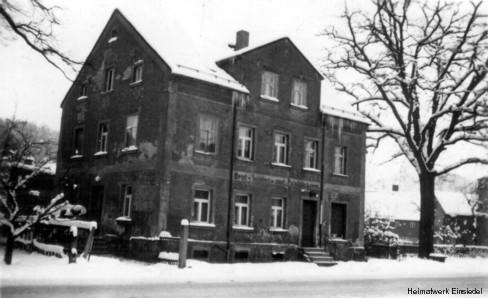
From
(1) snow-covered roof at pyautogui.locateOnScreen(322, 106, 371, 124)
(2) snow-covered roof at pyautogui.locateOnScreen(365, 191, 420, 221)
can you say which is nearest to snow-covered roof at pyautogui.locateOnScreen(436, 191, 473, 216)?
(2) snow-covered roof at pyautogui.locateOnScreen(365, 191, 420, 221)

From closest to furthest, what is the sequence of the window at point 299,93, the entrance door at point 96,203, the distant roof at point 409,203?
the entrance door at point 96,203, the window at point 299,93, the distant roof at point 409,203

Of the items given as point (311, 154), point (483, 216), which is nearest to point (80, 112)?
point (311, 154)

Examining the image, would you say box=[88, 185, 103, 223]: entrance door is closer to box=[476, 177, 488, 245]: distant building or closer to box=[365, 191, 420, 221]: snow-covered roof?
box=[365, 191, 420, 221]: snow-covered roof

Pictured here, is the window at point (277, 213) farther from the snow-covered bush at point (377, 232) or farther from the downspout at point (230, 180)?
the snow-covered bush at point (377, 232)

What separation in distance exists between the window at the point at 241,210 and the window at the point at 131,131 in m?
5.42

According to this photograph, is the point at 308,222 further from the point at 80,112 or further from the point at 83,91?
the point at 83,91

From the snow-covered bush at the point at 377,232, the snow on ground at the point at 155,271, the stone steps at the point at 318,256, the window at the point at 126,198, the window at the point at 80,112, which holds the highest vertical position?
the window at the point at 80,112

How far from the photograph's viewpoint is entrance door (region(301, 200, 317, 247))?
2775 cm

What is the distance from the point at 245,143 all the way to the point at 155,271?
890 cm

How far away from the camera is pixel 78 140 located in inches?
1150

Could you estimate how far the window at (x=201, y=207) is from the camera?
77.5 ft

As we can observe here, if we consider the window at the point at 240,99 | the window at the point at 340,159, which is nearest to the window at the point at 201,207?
the window at the point at 240,99

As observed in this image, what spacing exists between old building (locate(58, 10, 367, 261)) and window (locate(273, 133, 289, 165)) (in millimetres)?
51

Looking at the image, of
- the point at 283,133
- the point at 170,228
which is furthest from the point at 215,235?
the point at 283,133
